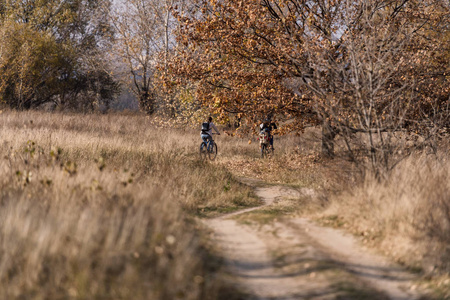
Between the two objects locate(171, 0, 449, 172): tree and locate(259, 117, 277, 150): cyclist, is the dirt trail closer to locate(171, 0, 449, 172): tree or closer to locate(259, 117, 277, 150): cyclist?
locate(171, 0, 449, 172): tree

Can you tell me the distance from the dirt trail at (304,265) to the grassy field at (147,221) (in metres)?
0.36

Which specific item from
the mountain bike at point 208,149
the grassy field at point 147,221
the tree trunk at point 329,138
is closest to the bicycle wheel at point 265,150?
the mountain bike at point 208,149

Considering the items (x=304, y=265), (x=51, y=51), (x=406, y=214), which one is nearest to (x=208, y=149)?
(x=406, y=214)

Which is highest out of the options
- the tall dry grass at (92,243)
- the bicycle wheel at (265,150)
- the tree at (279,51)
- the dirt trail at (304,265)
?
the tree at (279,51)

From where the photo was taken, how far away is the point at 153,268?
183 inches

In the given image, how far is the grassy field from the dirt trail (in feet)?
1.17

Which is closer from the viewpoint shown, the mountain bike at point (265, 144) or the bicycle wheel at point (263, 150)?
the mountain bike at point (265, 144)

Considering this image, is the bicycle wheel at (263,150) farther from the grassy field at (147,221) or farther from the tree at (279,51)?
the grassy field at (147,221)

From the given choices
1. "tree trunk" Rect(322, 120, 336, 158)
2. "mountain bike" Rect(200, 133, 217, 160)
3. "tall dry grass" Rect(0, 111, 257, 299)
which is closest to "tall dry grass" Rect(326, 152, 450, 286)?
"tree trunk" Rect(322, 120, 336, 158)

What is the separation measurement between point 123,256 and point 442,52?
15936 mm

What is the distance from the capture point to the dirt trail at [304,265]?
5.32 m

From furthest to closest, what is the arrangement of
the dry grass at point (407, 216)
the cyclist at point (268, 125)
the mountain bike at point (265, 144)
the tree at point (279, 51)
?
the mountain bike at point (265, 144)
the cyclist at point (268, 125)
the tree at point (279, 51)
the dry grass at point (407, 216)

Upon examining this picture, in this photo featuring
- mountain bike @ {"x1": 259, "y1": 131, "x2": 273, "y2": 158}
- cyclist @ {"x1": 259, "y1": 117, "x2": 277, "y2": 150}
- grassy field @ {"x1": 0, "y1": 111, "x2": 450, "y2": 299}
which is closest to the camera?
grassy field @ {"x1": 0, "y1": 111, "x2": 450, "y2": 299}

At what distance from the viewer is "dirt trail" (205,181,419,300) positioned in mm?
5316
